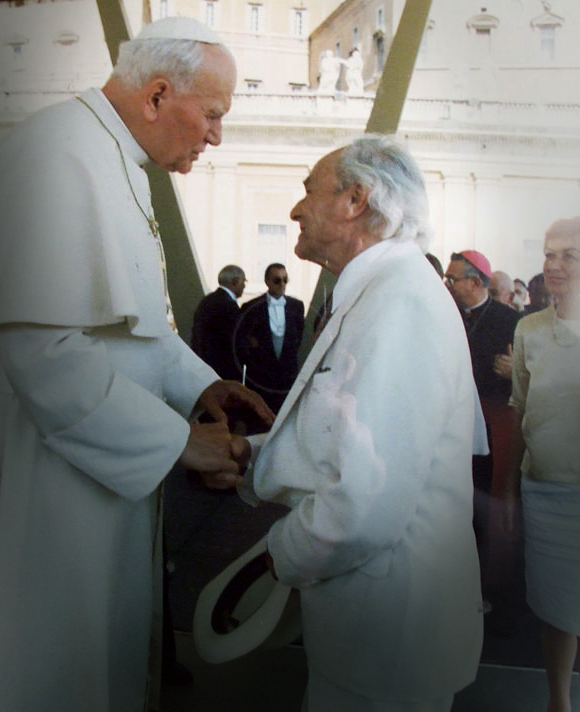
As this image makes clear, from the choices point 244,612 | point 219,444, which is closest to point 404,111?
point 219,444

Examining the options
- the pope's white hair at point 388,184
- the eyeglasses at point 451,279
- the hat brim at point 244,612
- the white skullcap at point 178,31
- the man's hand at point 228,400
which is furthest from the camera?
the eyeglasses at point 451,279

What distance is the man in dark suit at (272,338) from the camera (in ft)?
5.76

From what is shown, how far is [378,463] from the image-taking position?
3.86 feet

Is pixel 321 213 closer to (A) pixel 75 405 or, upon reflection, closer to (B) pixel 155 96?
(B) pixel 155 96

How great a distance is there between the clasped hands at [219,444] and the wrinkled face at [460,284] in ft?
1.92

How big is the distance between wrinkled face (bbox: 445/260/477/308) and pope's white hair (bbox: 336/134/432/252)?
1.51ft

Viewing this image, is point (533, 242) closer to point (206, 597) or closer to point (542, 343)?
point (542, 343)

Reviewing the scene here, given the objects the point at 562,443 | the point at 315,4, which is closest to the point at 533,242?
the point at 562,443

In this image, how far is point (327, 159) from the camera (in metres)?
1.35

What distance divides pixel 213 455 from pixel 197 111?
0.70 m

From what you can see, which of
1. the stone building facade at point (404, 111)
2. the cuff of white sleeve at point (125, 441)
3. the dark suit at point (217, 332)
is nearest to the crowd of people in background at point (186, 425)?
the cuff of white sleeve at point (125, 441)

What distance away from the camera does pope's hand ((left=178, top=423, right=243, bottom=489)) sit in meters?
1.35

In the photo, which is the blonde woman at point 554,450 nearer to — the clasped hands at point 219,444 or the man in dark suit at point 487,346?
the man in dark suit at point 487,346

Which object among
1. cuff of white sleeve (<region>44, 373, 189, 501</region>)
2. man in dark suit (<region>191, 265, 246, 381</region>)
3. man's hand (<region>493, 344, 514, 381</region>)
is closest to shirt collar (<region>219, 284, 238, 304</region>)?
man in dark suit (<region>191, 265, 246, 381</region>)
